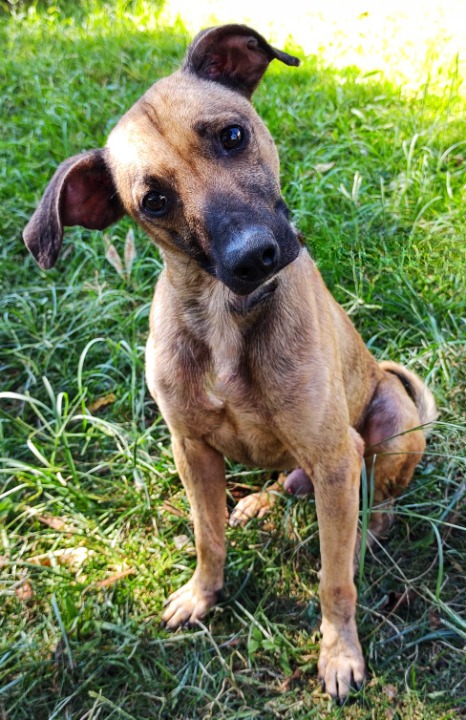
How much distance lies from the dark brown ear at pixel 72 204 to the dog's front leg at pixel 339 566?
4.06 feet

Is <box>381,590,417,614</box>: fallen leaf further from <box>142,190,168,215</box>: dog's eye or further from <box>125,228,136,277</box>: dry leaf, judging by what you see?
<box>125,228,136,277</box>: dry leaf

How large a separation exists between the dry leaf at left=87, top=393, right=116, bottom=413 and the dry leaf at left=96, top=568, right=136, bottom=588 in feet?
3.43

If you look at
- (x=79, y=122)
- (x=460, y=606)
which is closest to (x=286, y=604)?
(x=460, y=606)

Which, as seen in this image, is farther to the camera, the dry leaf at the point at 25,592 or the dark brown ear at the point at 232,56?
the dry leaf at the point at 25,592

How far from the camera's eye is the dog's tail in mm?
3393

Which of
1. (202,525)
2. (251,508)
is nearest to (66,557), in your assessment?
(202,525)

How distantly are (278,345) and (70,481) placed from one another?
66.0 inches

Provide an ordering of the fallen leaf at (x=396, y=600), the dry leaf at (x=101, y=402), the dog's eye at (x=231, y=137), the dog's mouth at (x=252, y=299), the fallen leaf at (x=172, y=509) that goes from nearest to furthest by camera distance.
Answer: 1. the dog's eye at (x=231, y=137)
2. the dog's mouth at (x=252, y=299)
3. the fallen leaf at (x=396, y=600)
4. the fallen leaf at (x=172, y=509)
5. the dry leaf at (x=101, y=402)

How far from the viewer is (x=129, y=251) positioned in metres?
4.41

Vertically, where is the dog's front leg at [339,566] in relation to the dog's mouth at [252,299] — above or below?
below

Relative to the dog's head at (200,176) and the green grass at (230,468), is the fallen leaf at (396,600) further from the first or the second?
the dog's head at (200,176)

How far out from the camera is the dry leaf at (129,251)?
14.4 feet

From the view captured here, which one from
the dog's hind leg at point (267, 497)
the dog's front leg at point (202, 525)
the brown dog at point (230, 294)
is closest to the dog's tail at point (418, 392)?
the brown dog at point (230, 294)

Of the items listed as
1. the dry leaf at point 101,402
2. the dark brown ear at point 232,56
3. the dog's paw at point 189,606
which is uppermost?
the dark brown ear at point 232,56
